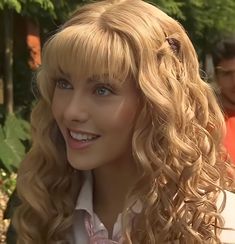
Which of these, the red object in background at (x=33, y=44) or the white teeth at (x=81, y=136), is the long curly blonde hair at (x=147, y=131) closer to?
the white teeth at (x=81, y=136)

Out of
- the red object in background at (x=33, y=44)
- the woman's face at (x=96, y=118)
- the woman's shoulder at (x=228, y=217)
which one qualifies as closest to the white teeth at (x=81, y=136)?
the woman's face at (x=96, y=118)

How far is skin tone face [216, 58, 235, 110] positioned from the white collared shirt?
2001mm

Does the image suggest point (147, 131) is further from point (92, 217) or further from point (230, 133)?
point (230, 133)

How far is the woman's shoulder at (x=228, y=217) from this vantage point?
6.04 feet

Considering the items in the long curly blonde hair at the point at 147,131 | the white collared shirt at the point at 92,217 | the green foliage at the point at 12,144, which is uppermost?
the long curly blonde hair at the point at 147,131

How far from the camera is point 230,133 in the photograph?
364cm

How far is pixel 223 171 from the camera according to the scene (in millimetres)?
1951

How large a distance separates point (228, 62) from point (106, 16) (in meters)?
2.27

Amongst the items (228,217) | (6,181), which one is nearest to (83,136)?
(228,217)

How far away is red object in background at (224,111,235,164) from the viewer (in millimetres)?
3479

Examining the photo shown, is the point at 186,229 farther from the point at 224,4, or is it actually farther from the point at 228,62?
the point at 224,4

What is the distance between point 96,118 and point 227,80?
7.45 ft

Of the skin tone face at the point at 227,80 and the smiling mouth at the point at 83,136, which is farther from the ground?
the smiling mouth at the point at 83,136

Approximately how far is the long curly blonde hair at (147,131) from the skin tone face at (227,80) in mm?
1971
